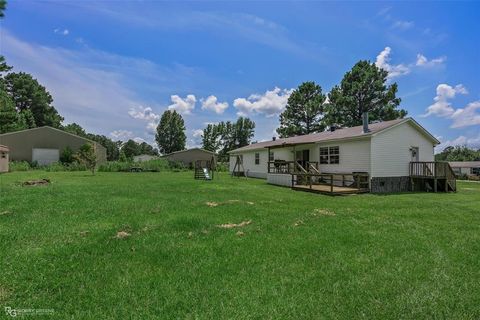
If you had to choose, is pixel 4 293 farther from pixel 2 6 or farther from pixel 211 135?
pixel 211 135

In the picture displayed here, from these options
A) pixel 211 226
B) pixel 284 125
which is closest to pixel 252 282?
pixel 211 226

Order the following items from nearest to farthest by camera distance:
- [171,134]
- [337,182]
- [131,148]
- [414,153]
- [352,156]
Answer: [352,156] < [337,182] < [414,153] < [171,134] < [131,148]

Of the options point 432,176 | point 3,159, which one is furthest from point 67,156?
point 432,176

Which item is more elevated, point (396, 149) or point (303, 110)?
point (303, 110)

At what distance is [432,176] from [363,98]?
2333 cm

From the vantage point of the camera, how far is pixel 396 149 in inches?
664

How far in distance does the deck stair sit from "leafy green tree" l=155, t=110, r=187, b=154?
56.0 m

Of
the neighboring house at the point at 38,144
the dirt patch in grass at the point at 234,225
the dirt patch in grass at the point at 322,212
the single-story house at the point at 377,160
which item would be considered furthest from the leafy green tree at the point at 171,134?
the dirt patch in grass at the point at 234,225

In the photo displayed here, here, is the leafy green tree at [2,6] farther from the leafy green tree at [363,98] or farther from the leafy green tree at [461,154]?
the leafy green tree at [461,154]

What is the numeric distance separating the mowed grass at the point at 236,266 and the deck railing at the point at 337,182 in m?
6.84

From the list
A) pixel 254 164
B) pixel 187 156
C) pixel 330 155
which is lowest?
pixel 254 164

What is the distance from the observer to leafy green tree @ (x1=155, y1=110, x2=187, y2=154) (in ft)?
222

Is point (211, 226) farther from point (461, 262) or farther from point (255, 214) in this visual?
point (461, 262)

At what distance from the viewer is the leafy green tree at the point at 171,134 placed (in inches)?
2665
